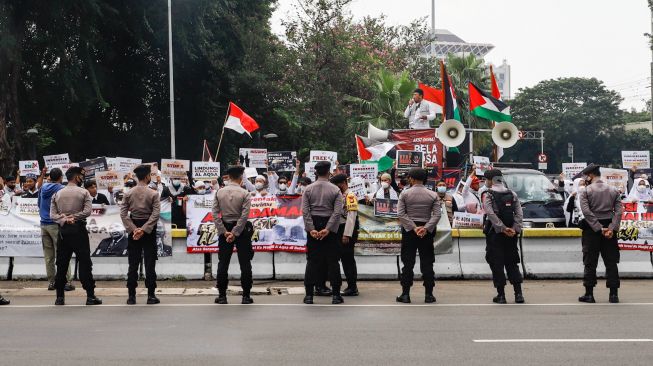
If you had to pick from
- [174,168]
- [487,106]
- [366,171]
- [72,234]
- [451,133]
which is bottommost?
[72,234]

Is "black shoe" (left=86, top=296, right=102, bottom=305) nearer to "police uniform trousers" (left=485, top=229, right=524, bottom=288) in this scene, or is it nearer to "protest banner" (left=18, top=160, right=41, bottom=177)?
"police uniform trousers" (left=485, top=229, right=524, bottom=288)

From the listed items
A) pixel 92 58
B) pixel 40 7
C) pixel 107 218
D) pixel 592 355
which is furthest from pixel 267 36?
pixel 592 355

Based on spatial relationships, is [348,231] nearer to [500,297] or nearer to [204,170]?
[500,297]

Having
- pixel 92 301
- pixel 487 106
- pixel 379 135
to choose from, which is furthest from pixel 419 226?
pixel 487 106

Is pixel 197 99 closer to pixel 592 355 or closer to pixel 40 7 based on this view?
pixel 40 7

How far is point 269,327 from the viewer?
32.5ft

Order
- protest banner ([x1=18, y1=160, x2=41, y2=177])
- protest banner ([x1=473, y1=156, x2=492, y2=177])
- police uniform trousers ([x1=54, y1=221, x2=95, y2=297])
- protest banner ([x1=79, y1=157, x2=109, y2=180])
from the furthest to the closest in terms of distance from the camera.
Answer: protest banner ([x1=18, y1=160, x2=41, y2=177])
protest banner ([x1=473, y1=156, x2=492, y2=177])
protest banner ([x1=79, y1=157, x2=109, y2=180])
police uniform trousers ([x1=54, y1=221, x2=95, y2=297])

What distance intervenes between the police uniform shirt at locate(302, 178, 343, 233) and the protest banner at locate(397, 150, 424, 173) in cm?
519

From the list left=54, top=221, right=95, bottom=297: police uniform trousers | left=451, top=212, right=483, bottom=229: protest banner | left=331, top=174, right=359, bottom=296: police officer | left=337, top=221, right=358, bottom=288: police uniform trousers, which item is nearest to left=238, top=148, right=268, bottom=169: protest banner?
left=451, top=212, right=483, bottom=229: protest banner

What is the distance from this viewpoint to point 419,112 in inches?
801

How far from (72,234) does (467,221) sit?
22.9 ft

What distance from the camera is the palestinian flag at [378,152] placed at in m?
19.4

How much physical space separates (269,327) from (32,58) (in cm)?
2417

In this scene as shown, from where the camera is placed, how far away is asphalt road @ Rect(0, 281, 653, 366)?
8.00 m
